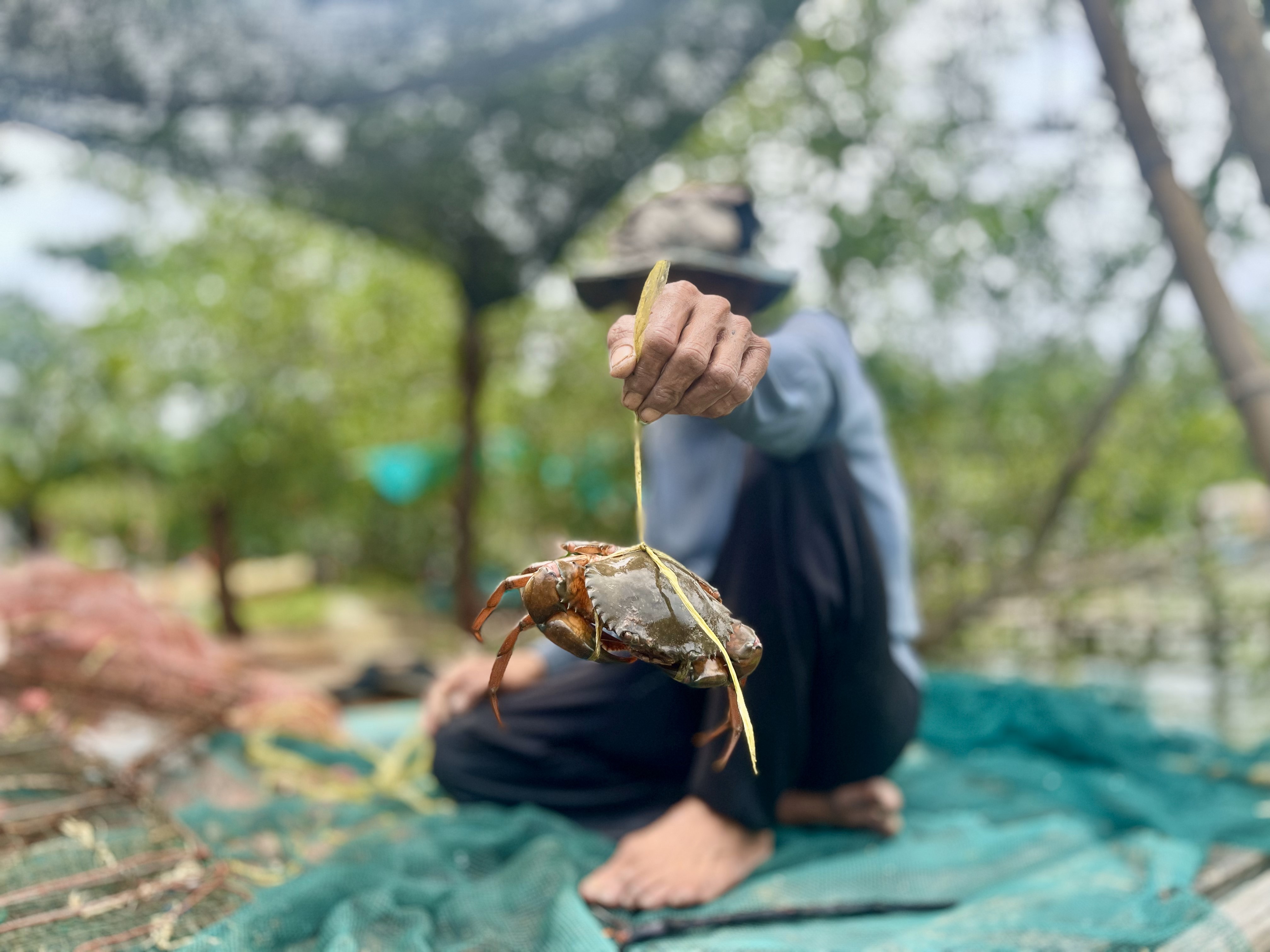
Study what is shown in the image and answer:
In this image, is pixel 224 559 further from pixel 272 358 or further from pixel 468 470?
pixel 468 470

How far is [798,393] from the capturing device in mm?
1407

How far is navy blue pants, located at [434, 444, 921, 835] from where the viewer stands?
1626 mm

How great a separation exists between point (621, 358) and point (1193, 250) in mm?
1450

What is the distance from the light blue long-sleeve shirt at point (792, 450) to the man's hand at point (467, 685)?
111mm

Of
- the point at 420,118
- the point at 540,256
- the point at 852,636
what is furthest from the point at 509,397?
the point at 852,636

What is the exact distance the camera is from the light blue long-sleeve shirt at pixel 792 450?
54.7 inches

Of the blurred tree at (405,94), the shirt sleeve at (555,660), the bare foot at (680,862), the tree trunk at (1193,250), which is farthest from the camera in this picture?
the blurred tree at (405,94)

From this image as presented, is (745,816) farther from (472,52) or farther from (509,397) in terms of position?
(509,397)

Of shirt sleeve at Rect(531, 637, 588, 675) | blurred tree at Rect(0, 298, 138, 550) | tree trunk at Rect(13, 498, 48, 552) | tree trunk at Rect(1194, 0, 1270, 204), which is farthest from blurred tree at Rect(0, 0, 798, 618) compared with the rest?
tree trunk at Rect(13, 498, 48, 552)

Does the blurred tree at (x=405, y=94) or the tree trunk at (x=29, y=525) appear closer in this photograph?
the blurred tree at (x=405, y=94)

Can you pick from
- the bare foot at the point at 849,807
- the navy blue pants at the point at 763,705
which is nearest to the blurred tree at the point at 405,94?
the navy blue pants at the point at 763,705

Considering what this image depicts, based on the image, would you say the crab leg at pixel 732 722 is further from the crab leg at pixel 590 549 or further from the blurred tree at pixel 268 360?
the blurred tree at pixel 268 360

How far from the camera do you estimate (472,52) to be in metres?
3.24

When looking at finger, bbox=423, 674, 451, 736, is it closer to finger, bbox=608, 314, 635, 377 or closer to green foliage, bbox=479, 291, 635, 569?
finger, bbox=608, 314, 635, 377
